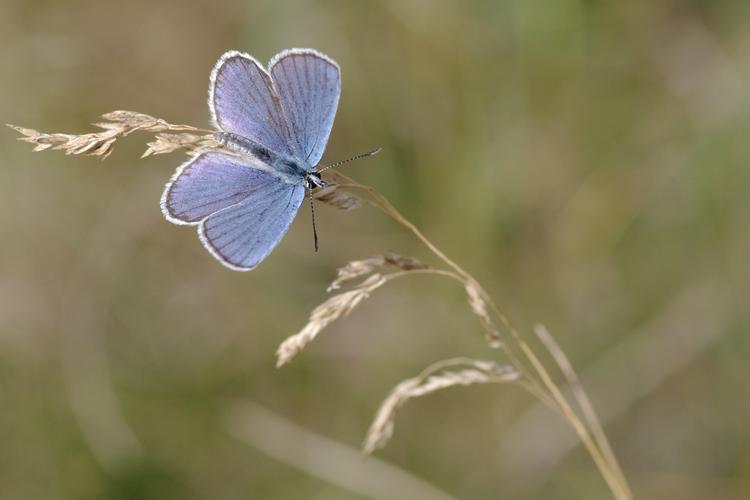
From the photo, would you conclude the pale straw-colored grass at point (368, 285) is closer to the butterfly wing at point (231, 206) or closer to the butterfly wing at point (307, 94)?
the butterfly wing at point (231, 206)

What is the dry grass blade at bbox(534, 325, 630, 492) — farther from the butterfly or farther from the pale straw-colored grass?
the butterfly

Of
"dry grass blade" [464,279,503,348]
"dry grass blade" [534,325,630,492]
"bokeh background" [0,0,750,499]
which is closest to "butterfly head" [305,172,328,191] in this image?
"dry grass blade" [464,279,503,348]

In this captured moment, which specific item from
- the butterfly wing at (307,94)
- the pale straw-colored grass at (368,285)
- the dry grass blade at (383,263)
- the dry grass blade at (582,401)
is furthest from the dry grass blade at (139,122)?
the dry grass blade at (582,401)

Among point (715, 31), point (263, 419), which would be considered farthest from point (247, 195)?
point (715, 31)

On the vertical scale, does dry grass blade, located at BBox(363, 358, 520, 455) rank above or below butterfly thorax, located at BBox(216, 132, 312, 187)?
below

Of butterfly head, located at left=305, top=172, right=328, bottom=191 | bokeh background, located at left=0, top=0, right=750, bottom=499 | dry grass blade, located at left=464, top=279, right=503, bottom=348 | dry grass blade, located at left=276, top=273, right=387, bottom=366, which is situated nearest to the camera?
dry grass blade, located at left=276, top=273, right=387, bottom=366

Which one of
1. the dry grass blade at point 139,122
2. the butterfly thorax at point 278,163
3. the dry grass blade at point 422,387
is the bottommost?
the dry grass blade at point 422,387
